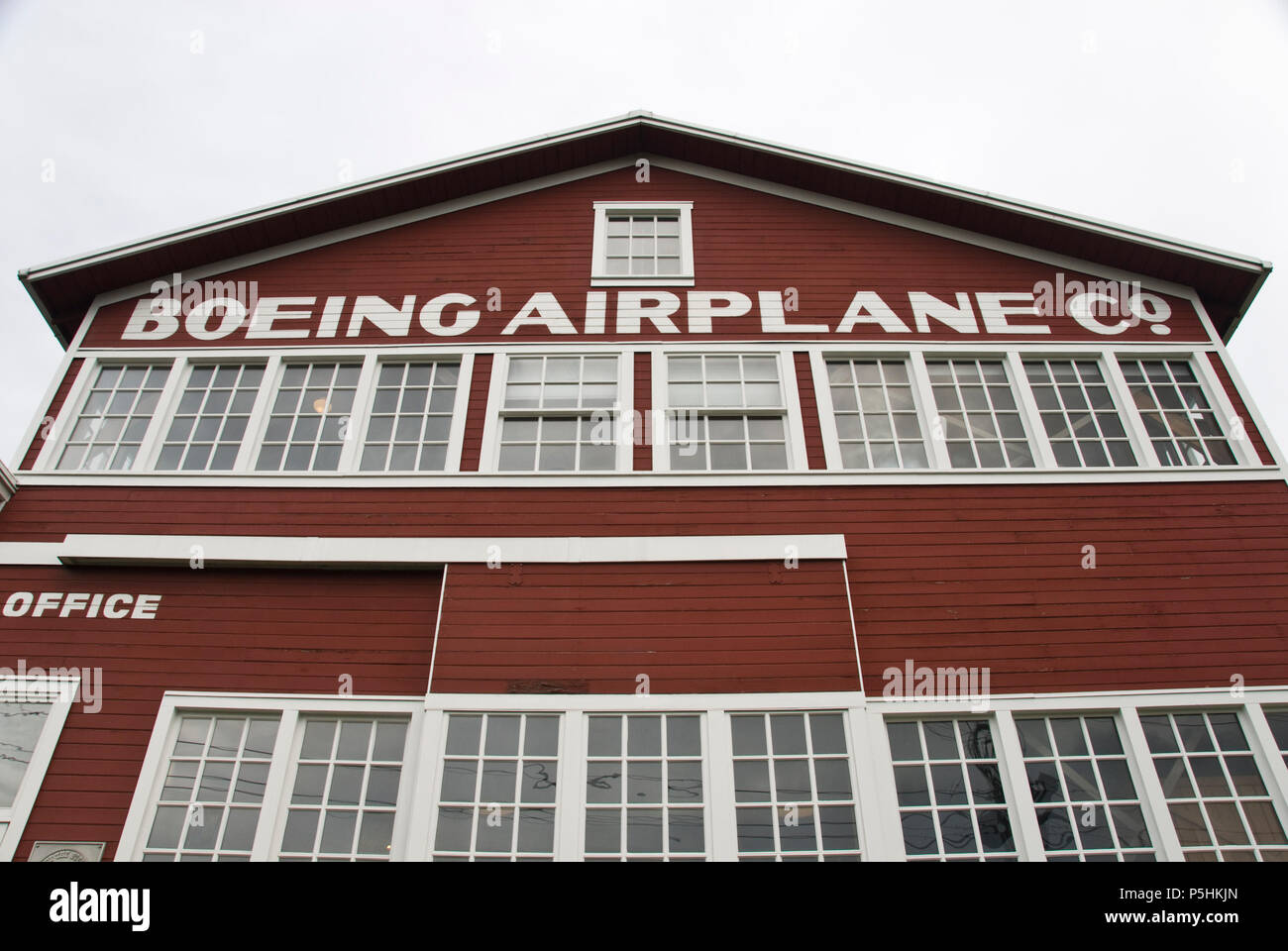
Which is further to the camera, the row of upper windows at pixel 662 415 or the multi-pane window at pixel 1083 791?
the row of upper windows at pixel 662 415

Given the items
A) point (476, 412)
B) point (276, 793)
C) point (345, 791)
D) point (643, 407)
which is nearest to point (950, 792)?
point (643, 407)

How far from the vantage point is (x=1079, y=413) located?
38.3 feet

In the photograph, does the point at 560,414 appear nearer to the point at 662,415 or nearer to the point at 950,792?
the point at 662,415

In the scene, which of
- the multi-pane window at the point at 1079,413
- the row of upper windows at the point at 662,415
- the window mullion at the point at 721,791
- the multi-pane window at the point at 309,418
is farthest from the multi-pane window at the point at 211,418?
the multi-pane window at the point at 1079,413

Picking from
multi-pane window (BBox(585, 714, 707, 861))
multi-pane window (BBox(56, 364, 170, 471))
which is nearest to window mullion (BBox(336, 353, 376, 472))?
multi-pane window (BBox(56, 364, 170, 471))

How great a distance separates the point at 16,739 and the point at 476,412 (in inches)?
230

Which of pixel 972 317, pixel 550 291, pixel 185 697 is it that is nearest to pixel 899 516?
pixel 972 317

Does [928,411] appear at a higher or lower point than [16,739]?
higher

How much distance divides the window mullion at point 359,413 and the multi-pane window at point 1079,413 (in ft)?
25.7

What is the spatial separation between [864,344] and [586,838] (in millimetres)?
7097

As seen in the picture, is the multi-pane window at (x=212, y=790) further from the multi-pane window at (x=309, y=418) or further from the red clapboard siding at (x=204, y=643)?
the multi-pane window at (x=309, y=418)

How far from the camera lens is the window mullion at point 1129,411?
11188 millimetres

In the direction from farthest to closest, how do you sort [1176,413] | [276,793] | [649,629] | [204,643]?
[1176,413], [204,643], [649,629], [276,793]

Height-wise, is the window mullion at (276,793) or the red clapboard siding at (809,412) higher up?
the red clapboard siding at (809,412)
